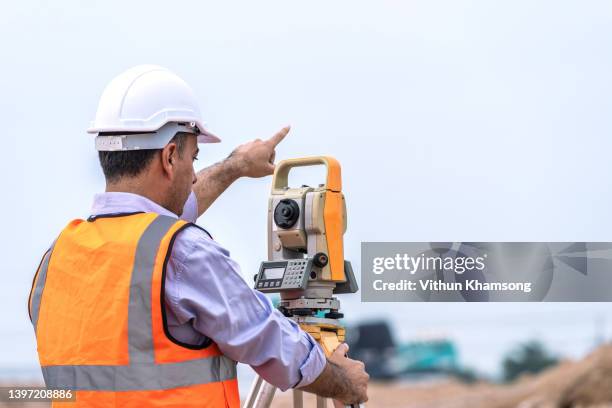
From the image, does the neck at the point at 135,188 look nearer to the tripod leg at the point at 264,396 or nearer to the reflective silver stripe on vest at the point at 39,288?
the reflective silver stripe on vest at the point at 39,288

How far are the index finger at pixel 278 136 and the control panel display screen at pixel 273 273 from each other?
0.57 meters

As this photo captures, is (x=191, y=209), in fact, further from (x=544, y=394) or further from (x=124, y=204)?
(x=544, y=394)

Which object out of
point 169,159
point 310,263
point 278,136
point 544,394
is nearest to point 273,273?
point 310,263

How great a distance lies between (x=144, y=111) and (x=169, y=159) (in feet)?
0.55

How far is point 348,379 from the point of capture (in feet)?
9.48

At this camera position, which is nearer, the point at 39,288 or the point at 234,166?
the point at 39,288

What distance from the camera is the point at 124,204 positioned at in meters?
2.62

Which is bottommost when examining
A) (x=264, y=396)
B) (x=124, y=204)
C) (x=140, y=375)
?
(x=264, y=396)

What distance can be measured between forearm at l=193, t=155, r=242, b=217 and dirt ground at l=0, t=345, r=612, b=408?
17.1 ft

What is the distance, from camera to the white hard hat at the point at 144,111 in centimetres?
266

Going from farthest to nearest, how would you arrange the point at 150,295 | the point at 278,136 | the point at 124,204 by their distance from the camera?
1. the point at 278,136
2. the point at 124,204
3. the point at 150,295

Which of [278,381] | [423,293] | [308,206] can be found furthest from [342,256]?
[423,293]

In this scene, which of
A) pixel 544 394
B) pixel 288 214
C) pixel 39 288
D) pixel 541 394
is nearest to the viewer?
pixel 39 288

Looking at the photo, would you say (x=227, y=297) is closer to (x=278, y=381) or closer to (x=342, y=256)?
(x=278, y=381)
